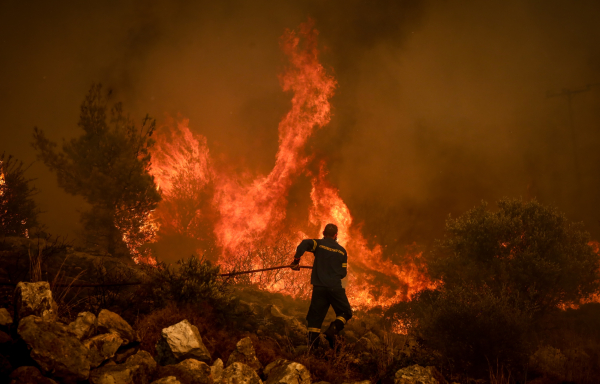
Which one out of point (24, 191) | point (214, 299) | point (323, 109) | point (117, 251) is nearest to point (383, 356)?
point (214, 299)

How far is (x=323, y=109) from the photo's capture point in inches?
1415

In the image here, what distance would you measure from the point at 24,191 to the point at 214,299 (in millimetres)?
16516

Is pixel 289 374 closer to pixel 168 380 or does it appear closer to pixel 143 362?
pixel 168 380

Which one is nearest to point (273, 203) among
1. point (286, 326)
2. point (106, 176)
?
point (106, 176)

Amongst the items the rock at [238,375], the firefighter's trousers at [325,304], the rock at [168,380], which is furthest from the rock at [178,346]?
the firefighter's trousers at [325,304]

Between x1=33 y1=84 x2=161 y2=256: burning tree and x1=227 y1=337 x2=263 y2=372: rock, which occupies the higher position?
x1=33 y1=84 x2=161 y2=256: burning tree

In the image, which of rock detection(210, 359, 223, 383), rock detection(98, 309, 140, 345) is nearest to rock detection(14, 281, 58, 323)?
rock detection(98, 309, 140, 345)

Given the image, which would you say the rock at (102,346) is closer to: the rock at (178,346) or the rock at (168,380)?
the rock at (178,346)

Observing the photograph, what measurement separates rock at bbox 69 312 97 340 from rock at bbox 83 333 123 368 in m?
0.13

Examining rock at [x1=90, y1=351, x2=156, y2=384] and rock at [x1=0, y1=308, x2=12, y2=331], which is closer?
rock at [x1=90, y1=351, x2=156, y2=384]

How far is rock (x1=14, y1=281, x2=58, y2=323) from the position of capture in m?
3.72

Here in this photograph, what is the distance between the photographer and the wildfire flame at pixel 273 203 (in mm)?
24439

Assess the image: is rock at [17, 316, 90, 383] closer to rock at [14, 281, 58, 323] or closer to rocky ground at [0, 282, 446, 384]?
rocky ground at [0, 282, 446, 384]

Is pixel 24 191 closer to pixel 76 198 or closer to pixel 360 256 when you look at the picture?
pixel 76 198
